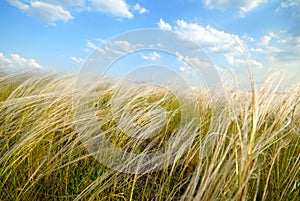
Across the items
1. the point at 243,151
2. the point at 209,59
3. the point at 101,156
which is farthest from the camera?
the point at 209,59

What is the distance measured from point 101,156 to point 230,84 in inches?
62.3

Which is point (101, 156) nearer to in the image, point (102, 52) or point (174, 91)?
point (102, 52)

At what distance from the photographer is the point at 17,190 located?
1.06 m

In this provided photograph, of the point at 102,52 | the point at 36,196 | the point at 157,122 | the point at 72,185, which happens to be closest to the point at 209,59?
the point at 157,122

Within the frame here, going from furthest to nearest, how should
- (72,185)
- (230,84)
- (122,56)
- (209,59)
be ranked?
1. (230,84)
2. (122,56)
3. (209,59)
4. (72,185)

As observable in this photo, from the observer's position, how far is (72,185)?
3.82 ft

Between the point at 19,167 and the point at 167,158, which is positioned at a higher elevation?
the point at 167,158

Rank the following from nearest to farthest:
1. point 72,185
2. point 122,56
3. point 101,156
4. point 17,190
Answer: point 17,190, point 72,185, point 101,156, point 122,56

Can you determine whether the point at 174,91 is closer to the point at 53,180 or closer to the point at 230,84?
the point at 230,84

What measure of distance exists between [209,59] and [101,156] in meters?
0.90

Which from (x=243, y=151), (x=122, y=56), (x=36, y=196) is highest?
(x=122, y=56)

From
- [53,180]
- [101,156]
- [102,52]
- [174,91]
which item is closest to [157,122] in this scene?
[101,156]

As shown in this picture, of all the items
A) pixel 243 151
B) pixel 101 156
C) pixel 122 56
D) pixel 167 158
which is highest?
pixel 122 56

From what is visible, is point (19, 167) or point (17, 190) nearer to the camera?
point (17, 190)
